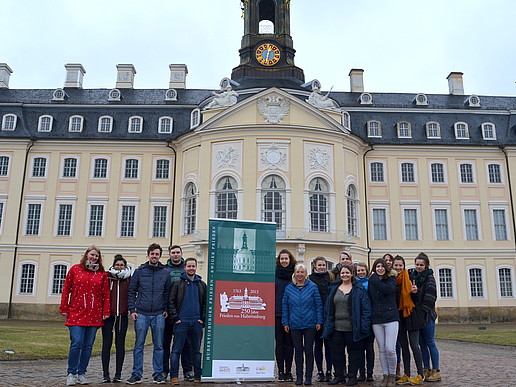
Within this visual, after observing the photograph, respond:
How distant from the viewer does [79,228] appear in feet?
99.8

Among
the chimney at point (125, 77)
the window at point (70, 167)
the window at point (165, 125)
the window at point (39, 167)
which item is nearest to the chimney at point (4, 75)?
the chimney at point (125, 77)

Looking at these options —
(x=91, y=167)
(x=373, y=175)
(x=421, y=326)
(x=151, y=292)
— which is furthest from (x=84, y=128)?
(x=421, y=326)

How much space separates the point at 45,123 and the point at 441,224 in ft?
83.4

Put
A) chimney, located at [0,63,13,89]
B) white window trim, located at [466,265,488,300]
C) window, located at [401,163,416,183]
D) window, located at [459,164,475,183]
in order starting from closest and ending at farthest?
white window trim, located at [466,265,488,300], window, located at [401,163,416,183], window, located at [459,164,475,183], chimney, located at [0,63,13,89]

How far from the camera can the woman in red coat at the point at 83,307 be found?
823 cm

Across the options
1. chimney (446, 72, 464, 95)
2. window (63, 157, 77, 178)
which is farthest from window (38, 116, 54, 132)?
chimney (446, 72, 464, 95)

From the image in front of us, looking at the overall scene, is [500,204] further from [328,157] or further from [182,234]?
[182,234]

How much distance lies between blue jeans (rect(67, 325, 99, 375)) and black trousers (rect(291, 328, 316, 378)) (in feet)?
11.2

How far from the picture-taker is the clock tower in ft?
107

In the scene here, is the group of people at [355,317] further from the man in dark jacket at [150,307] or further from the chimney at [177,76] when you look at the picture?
the chimney at [177,76]

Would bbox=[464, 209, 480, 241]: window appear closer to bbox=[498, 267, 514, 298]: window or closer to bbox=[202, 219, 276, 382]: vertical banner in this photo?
bbox=[498, 267, 514, 298]: window

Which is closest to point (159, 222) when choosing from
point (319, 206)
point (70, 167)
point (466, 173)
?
point (70, 167)

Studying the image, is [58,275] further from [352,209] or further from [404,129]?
[404,129]

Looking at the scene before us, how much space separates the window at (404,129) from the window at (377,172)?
256cm
